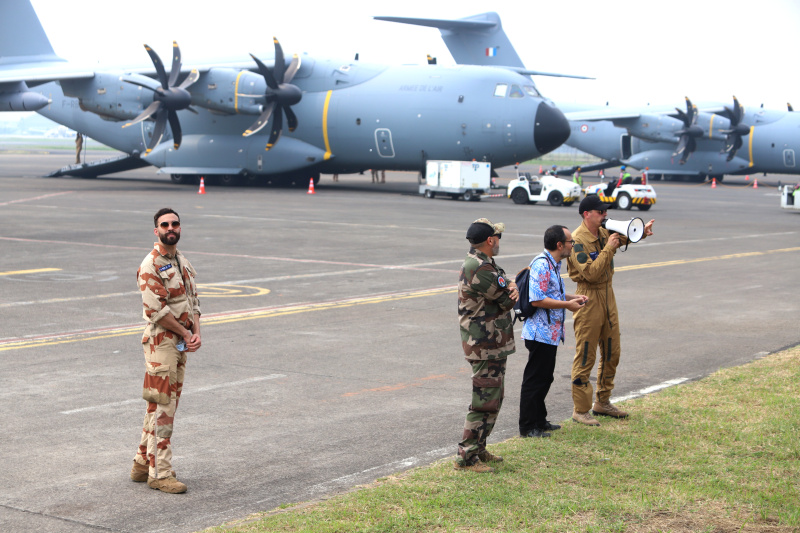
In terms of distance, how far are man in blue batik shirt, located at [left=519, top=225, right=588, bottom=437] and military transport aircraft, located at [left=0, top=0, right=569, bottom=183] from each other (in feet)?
108

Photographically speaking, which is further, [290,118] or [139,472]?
[290,118]

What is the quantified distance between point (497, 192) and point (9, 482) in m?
44.4

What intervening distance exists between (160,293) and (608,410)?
4.40 meters

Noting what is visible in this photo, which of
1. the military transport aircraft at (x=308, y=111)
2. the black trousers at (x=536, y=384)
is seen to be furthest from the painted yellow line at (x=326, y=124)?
the black trousers at (x=536, y=384)

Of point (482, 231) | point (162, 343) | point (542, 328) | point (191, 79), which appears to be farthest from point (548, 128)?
point (162, 343)

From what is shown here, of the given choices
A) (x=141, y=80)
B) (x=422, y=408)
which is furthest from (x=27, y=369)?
(x=141, y=80)

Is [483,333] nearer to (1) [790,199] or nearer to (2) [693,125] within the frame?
(1) [790,199]

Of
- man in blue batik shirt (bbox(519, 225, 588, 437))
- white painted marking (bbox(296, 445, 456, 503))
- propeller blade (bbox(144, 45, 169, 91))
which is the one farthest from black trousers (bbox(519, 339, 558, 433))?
propeller blade (bbox(144, 45, 169, 91))

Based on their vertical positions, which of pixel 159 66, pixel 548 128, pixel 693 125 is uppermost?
pixel 159 66

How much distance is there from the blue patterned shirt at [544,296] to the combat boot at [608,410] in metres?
1.08

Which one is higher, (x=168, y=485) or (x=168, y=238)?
(x=168, y=238)

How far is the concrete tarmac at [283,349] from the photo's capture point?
7004 millimetres

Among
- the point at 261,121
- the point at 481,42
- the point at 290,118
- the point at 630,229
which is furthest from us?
the point at 481,42

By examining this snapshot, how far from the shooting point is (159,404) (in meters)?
6.84
